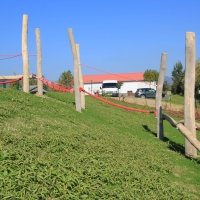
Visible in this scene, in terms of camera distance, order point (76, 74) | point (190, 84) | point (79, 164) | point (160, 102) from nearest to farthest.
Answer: point (79, 164)
point (190, 84)
point (160, 102)
point (76, 74)

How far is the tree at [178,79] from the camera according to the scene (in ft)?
182

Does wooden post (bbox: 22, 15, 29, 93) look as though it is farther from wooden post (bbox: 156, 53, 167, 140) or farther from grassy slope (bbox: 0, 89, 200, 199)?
wooden post (bbox: 156, 53, 167, 140)

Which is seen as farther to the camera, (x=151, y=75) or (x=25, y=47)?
(x=151, y=75)

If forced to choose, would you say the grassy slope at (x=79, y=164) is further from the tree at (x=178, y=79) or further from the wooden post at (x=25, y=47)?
the tree at (x=178, y=79)

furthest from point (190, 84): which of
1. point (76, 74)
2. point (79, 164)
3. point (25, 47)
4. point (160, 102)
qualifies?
point (25, 47)

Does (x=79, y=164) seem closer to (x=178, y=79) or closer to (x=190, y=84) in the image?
(x=190, y=84)

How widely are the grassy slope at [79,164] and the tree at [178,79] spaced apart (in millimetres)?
45974

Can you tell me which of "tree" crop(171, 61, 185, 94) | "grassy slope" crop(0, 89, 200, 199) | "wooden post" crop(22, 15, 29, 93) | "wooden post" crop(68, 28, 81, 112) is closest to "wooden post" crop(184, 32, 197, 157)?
"grassy slope" crop(0, 89, 200, 199)

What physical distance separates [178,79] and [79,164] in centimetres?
5500

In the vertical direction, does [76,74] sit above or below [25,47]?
below

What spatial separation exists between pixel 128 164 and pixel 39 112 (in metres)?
3.38

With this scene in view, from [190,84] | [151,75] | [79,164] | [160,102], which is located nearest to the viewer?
[79,164]

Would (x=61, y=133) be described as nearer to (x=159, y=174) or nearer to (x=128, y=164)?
(x=128, y=164)

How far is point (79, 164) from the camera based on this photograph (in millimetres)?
5070
